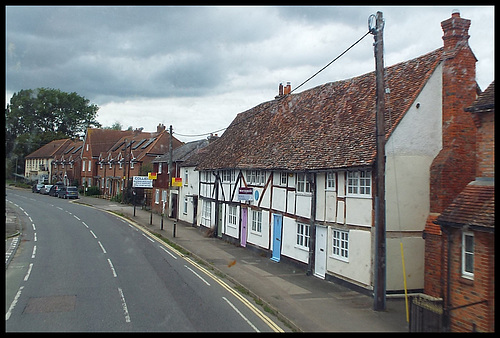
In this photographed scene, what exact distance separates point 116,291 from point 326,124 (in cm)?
1078

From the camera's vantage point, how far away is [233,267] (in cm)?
1809

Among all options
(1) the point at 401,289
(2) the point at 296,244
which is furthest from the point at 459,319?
(2) the point at 296,244

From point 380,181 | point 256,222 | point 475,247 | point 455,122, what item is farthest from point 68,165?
point 475,247

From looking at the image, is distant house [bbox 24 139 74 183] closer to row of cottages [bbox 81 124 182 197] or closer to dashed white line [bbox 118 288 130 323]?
row of cottages [bbox 81 124 182 197]

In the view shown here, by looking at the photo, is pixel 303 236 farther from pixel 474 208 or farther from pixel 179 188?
pixel 179 188

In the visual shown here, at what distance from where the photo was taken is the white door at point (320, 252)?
1638 cm

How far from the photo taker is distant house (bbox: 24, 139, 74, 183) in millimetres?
73438

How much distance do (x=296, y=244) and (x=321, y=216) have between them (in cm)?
251

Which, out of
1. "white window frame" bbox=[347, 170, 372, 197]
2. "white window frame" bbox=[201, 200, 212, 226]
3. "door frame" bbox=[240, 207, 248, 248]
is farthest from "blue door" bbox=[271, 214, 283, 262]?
"white window frame" bbox=[201, 200, 212, 226]

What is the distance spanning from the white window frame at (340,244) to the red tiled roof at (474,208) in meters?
4.64

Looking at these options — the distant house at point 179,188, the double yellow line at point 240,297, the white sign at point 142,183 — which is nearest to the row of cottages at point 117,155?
the distant house at point 179,188

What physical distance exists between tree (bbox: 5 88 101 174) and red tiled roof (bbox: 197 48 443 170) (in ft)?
210

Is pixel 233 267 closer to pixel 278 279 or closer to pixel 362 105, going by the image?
pixel 278 279

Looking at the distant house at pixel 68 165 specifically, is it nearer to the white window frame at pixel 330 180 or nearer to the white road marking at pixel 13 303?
the white road marking at pixel 13 303
